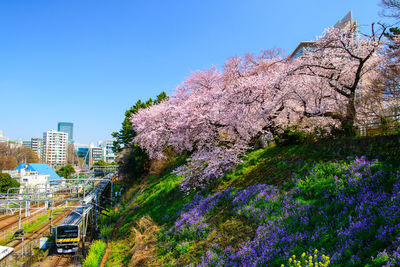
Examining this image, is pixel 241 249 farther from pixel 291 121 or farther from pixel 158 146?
pixel 158 146

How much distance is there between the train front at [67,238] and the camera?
16.9 m

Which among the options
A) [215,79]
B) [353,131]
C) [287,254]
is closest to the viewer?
[287,254]

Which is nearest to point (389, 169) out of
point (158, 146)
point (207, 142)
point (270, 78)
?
point (270, 78)

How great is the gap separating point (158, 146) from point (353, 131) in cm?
1621

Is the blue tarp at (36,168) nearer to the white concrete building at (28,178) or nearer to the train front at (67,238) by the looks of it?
the white concrete building at (28,178)

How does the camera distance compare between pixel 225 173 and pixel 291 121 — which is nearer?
pixel 225 173

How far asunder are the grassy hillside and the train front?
21.3 feet

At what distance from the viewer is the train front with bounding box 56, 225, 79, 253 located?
55.3 feet

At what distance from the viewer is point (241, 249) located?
6539mm

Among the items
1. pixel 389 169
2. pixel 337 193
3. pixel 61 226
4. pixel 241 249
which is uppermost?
pixel 389 169

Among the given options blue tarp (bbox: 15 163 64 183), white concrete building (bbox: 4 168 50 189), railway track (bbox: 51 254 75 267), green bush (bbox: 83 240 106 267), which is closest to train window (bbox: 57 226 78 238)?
railway track (bbox: 51 254 75 267)

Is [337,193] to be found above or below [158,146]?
below

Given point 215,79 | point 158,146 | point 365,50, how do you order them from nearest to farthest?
point 365,50
point 215,79
point 158,146

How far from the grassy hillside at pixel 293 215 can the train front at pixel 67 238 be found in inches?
255
